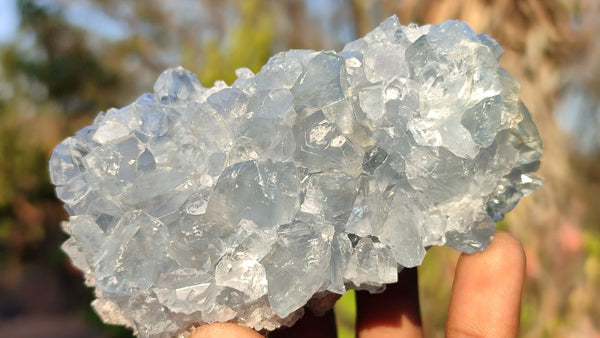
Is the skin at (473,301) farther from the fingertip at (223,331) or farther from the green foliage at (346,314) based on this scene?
the green foliage at (346,314)

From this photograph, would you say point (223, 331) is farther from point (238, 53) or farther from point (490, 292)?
point (238, 53)

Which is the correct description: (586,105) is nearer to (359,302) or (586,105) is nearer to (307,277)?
(359,302)

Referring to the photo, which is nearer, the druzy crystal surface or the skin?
the druzy crystal surface

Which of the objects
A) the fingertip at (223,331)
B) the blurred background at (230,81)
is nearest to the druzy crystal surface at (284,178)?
the fingertip at (223,331)

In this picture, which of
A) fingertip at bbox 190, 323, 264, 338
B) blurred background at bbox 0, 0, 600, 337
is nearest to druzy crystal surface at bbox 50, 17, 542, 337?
fingertip at bbox 190, 323, 264, 338

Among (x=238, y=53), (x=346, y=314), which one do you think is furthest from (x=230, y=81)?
(x=346, y=314)

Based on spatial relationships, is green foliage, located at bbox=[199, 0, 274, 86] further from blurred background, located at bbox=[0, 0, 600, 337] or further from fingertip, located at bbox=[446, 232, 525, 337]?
fingertip, located at bbox=[446, 232, 525, 337]
